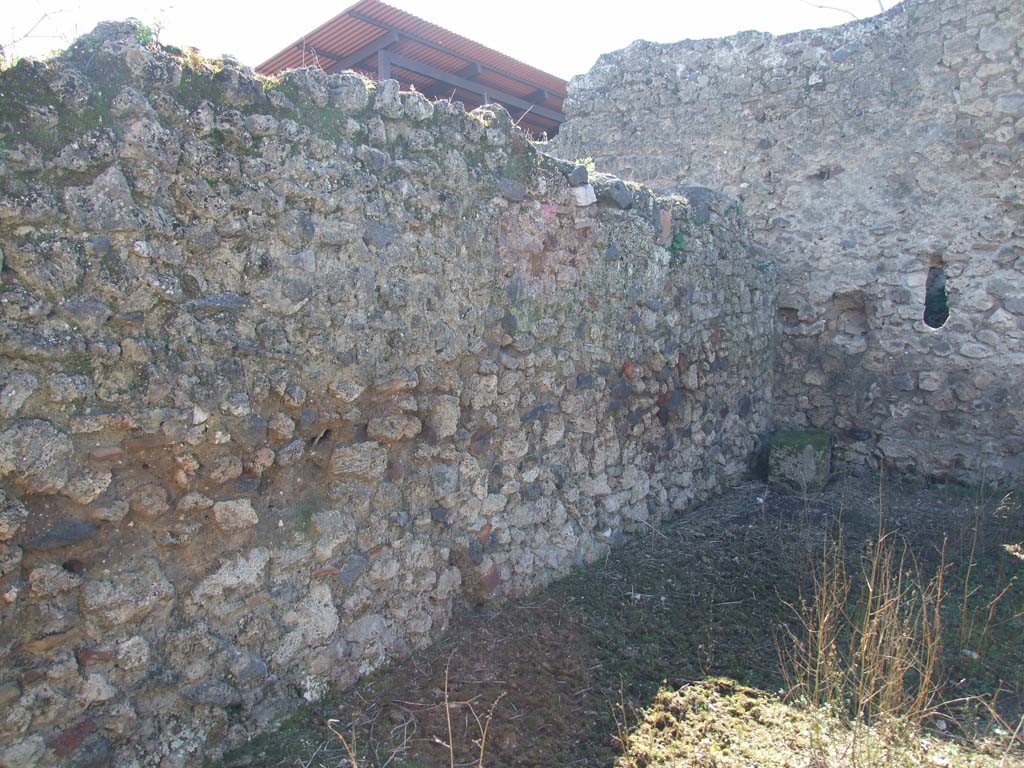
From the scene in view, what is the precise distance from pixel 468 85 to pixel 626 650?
7.25 meters

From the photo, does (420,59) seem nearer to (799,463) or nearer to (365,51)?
(365,51)

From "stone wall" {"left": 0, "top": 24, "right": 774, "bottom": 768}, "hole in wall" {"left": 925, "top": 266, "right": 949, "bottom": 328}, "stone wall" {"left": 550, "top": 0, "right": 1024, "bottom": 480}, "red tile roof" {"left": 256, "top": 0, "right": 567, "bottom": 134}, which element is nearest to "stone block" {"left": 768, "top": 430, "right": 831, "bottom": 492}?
"stone wall" {"left": 550, "top": 0, "right": 1024, "bottom": 480}

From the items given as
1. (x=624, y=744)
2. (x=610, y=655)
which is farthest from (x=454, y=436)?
(x=624, y=744)

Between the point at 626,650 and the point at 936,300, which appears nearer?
the point at 626,650

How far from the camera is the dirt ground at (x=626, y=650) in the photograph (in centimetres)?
290

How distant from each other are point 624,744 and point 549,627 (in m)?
0.83

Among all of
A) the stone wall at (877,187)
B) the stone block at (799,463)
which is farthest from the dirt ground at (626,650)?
the stone wall at (877,187)

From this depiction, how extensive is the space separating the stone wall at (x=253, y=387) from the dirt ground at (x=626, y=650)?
7.0 inches

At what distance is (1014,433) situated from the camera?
5.84m

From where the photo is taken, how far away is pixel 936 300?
638cm

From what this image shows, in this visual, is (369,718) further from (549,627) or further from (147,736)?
(549,627)

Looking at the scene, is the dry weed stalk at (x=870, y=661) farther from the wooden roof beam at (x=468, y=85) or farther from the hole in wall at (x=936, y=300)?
the wooden roof beam at (x=468, y=85)

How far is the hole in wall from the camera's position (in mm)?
6248

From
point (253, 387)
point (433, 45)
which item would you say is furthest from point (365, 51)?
point (253, 387)
